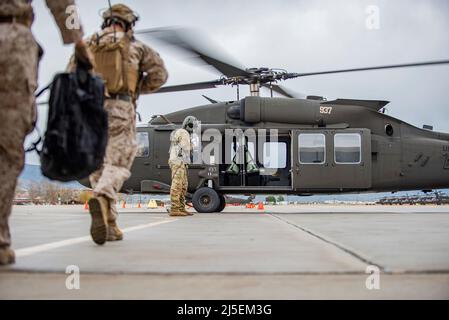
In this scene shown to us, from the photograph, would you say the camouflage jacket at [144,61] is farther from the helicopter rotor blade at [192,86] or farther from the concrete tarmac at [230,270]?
the helicopter rotor blade at [192,86]

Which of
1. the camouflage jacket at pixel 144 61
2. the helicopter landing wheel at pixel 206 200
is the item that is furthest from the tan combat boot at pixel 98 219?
the helicopter landing wheel at pixel 206 200

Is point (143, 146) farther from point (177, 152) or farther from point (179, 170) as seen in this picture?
point (179, 170)

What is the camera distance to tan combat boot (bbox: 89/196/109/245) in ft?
11.3

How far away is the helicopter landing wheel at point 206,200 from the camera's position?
11227mm

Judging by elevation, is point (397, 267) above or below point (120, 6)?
below

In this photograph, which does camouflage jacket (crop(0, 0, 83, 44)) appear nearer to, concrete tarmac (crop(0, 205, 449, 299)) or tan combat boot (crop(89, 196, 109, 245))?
tan combat boot (crop(89, 196, 109, 245))

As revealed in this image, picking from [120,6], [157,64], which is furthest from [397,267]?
[120,6]

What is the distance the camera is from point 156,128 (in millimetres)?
11805

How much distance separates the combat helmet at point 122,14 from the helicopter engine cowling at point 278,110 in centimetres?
698

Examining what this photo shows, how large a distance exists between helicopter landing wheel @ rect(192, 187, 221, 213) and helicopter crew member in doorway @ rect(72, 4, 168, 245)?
23.3 feet

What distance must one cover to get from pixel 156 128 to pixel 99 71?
25.7 ft

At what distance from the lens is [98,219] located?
11.5 feet

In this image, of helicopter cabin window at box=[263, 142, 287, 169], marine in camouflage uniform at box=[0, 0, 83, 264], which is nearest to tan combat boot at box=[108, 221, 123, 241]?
marine in camouflage uniform at box=[0, 0, 83, 264]
